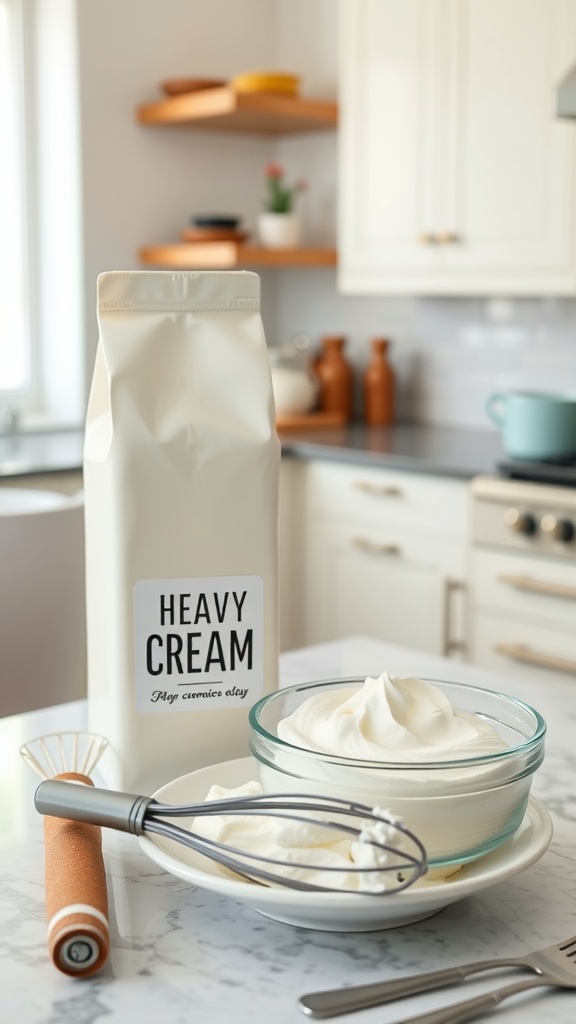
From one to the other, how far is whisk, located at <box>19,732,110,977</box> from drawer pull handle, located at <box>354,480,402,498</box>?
2085 millimetres

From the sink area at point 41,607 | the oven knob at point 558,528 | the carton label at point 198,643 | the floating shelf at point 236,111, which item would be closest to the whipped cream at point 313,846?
the carton label at point 198,643

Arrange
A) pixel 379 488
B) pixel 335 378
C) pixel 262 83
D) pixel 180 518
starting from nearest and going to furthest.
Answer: pixel 180 518, pixel 379 488, pixel 262 83, pixel 335 378

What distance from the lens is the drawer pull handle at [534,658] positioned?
2.49m

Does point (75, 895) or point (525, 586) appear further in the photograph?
point (525, 586)

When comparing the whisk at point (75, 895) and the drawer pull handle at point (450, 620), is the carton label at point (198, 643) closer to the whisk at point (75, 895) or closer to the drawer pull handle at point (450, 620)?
the whisk at point (75, 895)

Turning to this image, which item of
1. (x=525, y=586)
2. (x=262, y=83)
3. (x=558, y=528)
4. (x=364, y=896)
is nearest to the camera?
(x=364, y=896)

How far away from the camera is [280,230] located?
3.51m

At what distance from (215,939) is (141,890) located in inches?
3.5

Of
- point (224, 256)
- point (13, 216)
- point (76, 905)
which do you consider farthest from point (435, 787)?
point (13, 216)

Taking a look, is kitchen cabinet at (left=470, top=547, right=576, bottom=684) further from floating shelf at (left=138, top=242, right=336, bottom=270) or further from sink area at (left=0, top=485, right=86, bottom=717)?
sink area at (left=0, top=485, right=86, bottom=717)

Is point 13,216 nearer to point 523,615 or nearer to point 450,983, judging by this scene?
point 523,615

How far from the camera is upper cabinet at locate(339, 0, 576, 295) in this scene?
2719 millimetres

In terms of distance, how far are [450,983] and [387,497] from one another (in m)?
2.28

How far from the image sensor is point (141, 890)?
781mm
